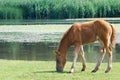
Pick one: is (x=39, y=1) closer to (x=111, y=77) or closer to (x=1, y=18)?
(x=1, y=18)

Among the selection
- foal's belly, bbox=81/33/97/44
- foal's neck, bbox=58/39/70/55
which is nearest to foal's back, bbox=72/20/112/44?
foal's belly, bbox=81/33/97/44

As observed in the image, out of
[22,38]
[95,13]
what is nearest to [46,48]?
[22,38]

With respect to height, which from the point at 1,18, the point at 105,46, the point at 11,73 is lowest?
the point at 1,18

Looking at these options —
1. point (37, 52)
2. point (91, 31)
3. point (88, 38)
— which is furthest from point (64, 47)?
point (37, 52)

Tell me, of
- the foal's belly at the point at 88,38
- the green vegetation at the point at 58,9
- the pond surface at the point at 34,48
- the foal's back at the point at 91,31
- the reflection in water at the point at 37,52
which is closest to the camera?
the foal's back at the point at 91,31

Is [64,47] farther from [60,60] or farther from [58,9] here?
[58,9]

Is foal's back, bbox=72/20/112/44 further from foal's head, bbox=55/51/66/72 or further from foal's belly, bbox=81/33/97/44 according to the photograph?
foal's head, bbox=55/51/66/72

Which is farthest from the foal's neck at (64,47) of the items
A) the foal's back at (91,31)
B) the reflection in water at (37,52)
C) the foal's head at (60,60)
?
the reflection in water at (37,52)

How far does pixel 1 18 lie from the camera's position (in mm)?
54812

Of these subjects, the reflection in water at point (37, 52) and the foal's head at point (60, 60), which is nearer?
the foal's head at point (60, 60)

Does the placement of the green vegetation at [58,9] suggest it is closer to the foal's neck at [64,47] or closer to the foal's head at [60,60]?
the foal's neck at [64,47]

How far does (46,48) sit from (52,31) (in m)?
10.7

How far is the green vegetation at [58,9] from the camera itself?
5159cm

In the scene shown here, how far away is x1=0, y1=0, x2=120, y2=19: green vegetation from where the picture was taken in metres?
51.6
